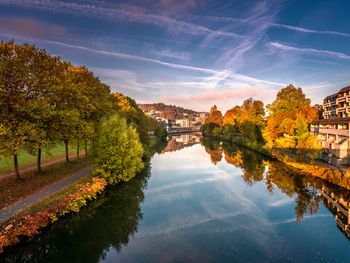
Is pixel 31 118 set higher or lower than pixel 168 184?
higher

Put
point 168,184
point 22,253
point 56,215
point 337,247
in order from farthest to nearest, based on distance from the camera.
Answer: point 168,184 → point 56,215 → point 337,247 → point 22,253

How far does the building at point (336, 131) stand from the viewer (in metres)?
47.3

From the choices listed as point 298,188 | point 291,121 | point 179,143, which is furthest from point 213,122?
point 298,188

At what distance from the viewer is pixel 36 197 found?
25172mm

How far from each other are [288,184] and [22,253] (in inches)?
1316

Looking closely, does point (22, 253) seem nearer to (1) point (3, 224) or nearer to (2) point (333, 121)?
(1) point (3, 224)

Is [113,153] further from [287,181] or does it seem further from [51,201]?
[287,181]

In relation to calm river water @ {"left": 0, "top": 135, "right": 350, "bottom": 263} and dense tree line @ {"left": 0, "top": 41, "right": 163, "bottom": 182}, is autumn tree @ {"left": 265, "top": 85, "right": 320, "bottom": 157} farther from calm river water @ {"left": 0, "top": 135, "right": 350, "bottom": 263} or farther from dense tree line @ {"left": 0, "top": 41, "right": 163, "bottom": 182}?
dense tree line @ {"left": 0, "top": 41, "right": 163, "bottom": 182}

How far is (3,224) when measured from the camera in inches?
762

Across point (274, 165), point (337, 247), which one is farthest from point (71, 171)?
point (274, 165)

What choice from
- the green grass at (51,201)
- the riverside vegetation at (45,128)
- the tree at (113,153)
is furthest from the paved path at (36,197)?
the tree at (113,153)

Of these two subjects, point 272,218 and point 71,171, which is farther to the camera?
point 71,171

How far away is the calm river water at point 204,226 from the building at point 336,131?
10991 mm

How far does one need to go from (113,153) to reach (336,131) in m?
45.8
